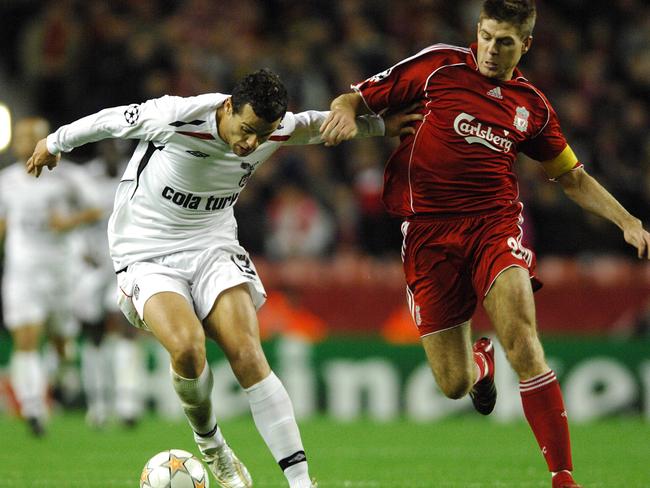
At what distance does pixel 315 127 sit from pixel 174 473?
201cm

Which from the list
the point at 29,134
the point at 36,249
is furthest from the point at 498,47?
the point at 36,249

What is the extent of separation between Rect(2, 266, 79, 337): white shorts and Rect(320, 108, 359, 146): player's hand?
5.78 m

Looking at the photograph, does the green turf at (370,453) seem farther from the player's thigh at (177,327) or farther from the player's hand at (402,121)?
the player's hand at (402,121)

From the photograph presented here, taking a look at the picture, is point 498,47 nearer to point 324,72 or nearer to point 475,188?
point 475,188

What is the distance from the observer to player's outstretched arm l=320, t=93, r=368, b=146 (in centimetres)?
620

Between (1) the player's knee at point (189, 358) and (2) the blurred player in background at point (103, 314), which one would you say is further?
(2) the blurred player in background at point (103, 314)

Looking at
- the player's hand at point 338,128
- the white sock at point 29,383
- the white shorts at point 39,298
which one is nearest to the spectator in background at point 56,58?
the white shorts at point 39,298

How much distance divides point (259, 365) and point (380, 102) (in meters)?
1.68

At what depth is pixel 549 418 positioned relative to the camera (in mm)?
5914

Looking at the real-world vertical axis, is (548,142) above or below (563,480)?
above

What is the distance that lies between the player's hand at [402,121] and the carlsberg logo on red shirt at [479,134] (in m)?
0.28

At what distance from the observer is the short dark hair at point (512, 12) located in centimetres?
611

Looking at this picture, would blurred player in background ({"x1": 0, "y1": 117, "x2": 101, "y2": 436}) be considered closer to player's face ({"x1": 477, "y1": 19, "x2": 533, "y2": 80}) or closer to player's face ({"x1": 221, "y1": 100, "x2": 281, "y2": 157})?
player's face ({"x1": 221, "y1": 100, "x2": 281, "y2": 157})

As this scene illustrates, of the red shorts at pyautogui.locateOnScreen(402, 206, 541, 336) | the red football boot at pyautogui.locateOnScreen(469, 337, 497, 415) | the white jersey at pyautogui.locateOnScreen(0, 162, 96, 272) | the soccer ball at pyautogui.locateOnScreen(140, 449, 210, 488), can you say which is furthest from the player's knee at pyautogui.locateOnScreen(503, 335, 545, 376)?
the white jersey at pyautogui.locateOnScreen(0, 162, 96, 272)
